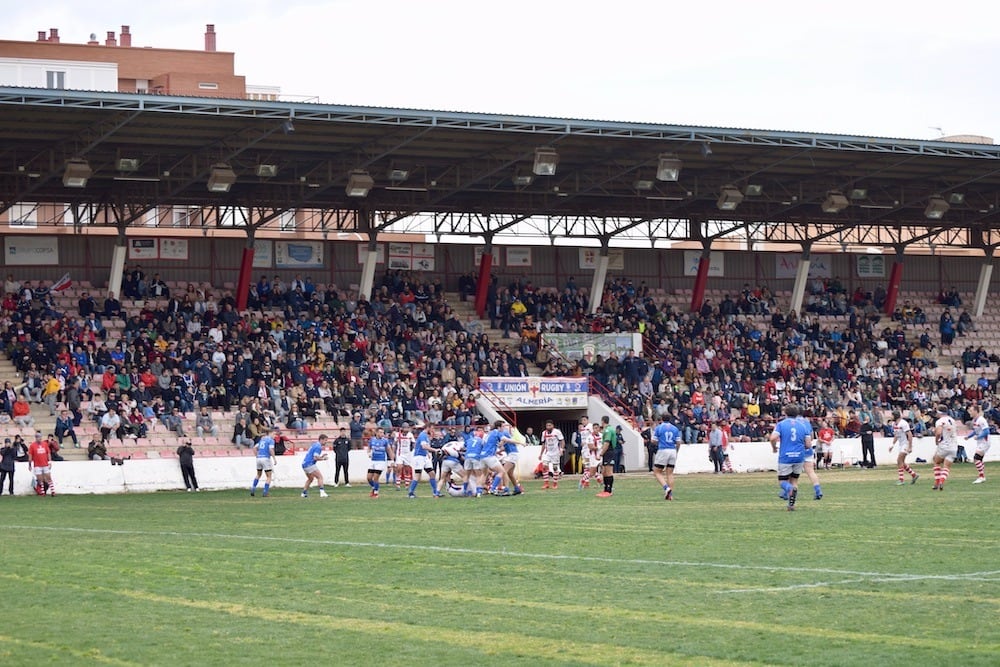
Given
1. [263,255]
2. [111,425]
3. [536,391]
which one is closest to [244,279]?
[263,255]

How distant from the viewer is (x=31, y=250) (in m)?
55.4

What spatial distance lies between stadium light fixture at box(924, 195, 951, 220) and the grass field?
3717 centimetres

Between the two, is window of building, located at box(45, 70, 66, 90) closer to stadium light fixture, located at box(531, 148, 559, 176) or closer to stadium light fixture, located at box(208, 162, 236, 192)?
stadium light fixture, located at box(208, 162, 236, 192)

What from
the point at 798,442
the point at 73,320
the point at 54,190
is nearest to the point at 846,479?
the point at 798,442

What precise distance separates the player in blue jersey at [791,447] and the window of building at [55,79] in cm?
6175

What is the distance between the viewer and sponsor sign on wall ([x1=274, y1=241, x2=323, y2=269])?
60.5 metres

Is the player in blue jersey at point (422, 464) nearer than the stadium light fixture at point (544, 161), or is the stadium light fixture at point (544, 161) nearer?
the player in blue jersey at point (422, 464)

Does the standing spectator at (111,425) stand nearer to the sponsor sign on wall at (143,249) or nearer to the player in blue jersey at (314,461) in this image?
the player in blue jersey at (314,461)

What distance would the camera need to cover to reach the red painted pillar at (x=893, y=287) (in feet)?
226

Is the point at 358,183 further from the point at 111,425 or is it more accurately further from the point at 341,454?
the point at 341,454

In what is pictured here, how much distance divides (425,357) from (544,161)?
829 centimetres

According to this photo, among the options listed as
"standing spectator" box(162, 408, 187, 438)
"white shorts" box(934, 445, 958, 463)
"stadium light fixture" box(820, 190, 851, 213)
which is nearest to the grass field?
"white shorts" box(934, 445, 958, 463)

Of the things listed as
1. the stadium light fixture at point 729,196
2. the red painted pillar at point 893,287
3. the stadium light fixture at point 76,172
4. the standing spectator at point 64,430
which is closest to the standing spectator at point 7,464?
the standing spectator at point 64,430

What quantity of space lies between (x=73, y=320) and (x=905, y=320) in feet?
121
